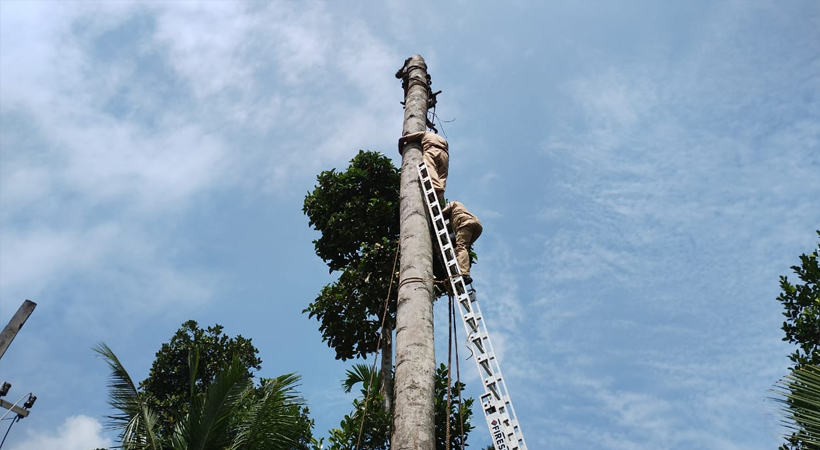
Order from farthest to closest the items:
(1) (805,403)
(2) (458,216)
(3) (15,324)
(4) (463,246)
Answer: (2) (458,216) → (4) (463,246) → (3) (15,324) → (1) (805,403)

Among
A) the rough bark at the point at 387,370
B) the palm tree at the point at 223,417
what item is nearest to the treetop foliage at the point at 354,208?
the rough bark at the point at 387,370

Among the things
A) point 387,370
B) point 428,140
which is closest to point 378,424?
point 387,370

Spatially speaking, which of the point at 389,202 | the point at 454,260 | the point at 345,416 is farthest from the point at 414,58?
the point at 345,416

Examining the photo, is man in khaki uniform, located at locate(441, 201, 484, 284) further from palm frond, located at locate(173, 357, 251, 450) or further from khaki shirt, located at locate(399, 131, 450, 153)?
palm frond, located at locate(173, 357, 251, 450)

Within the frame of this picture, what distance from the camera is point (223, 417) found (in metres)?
6.32

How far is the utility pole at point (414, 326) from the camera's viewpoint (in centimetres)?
537

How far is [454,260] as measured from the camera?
7430 millimetres

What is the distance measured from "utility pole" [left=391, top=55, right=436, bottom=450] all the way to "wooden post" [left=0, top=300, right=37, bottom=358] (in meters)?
4.23

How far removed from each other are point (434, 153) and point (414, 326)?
3251mm

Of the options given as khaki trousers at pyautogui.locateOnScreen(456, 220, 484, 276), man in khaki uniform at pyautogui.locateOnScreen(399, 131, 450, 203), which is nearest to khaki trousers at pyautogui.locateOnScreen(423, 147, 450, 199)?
man in khaki uniform at pyautogui.locateOnScreen(399, 131, 450, 203)

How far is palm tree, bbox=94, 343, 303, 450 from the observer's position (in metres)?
6.22

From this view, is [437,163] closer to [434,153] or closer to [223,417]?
[434,153]

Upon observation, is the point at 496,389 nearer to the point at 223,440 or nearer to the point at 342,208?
the point at 223,440

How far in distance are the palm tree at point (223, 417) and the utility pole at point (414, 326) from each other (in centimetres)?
177
